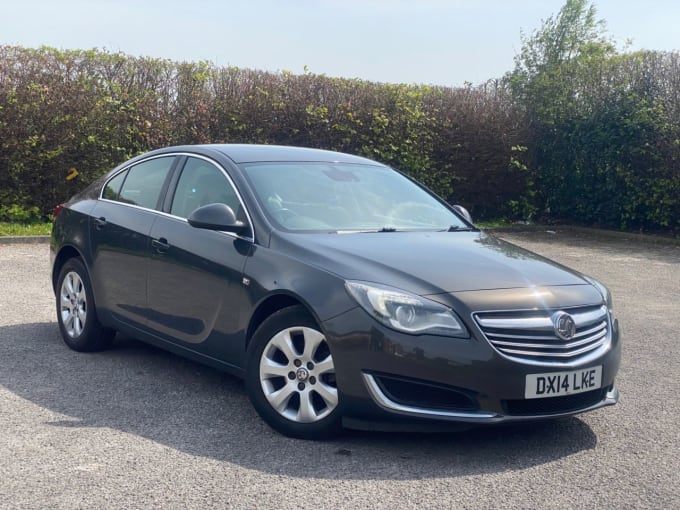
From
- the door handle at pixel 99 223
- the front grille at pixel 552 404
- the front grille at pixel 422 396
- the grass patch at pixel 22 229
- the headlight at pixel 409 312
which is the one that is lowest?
the grass patch at pixel 22 229

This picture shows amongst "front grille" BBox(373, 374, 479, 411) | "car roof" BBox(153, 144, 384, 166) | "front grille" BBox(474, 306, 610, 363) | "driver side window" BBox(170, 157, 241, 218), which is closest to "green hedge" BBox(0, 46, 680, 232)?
"car roof" BBox(153, 144, 384, 166)

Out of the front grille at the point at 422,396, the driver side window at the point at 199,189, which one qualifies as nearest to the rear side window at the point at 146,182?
the driver side window at the point at 199,189

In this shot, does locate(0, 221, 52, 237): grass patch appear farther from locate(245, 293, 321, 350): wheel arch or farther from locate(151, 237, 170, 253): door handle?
locate(245, 293, 321, 350): wheel arch

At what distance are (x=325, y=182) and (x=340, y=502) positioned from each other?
2.53 meters

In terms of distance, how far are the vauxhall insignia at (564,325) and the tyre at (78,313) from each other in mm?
3474

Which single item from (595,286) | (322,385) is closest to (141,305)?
(322,385)

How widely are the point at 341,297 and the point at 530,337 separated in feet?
3.18

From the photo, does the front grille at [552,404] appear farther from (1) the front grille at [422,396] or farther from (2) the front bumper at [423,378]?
(1) the front grille at [422,396]

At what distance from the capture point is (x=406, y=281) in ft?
15.2

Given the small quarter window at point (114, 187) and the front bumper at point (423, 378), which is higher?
the small quarter window at point (114, 187)

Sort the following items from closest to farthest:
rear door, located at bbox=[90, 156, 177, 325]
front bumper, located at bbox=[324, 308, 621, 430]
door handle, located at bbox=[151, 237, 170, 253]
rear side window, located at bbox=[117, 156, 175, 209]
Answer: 1. front bumper, located at bbox=[324, 308, 621, 430]
2. door handle, located at bbox=[151, 237, 170, 253]
3. rear door, located at bbox=[90, 156, 177, 325]
4. rear side window, located at bbox=[117, 156, 175, 209]

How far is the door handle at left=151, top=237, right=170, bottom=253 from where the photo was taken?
5.85 m

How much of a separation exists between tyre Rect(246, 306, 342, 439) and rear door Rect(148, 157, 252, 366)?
0.32 metres

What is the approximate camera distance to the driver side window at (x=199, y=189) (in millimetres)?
5738
